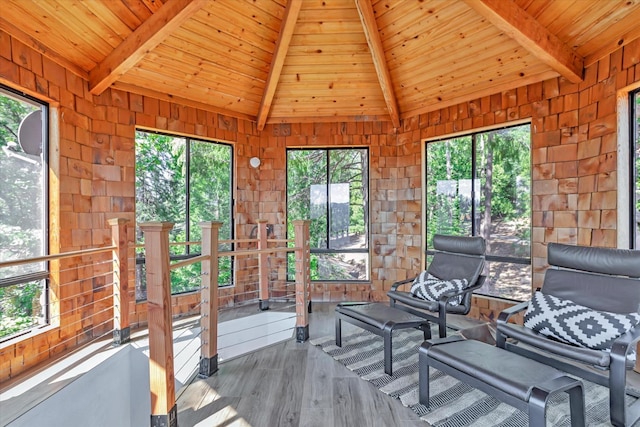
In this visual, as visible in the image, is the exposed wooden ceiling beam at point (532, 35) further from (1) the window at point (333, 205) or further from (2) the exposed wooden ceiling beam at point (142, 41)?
(1) the window at point (333, 205)

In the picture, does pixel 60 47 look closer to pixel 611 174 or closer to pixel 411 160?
pixel 411 160

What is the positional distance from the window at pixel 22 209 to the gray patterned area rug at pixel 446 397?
8.87 feet

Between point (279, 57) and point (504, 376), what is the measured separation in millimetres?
3812

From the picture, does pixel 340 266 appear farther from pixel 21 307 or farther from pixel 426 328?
pixel 21 307

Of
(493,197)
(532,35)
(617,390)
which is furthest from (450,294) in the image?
(532,35)

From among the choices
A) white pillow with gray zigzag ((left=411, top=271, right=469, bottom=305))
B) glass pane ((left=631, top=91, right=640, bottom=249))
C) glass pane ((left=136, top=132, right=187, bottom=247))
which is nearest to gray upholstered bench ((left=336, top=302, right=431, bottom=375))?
white pillow with gray zigzag ((left=411, top=271, right=469, bottom=305))

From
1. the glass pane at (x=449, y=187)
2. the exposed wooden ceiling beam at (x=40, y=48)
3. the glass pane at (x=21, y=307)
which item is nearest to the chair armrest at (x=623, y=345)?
the glass pane at (x=449, y=187)

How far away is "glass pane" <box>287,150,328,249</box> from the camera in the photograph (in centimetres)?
523

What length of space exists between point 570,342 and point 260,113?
14.1 ft

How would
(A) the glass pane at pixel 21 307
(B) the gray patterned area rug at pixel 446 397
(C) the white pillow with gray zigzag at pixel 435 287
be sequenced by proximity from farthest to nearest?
(C) the white pillow with gray zigzag at pixel 435 287, (A) the glass pane at pixel 21 307, (B) the gray patterned area rug at pixel 446 397

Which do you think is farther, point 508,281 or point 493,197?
point 493,197

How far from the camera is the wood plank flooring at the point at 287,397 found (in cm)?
221

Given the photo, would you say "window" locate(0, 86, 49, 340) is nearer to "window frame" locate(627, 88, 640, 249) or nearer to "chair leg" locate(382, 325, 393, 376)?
"chair leg" locate(382, 325, 393, 376)

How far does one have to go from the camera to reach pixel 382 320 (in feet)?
9.57
